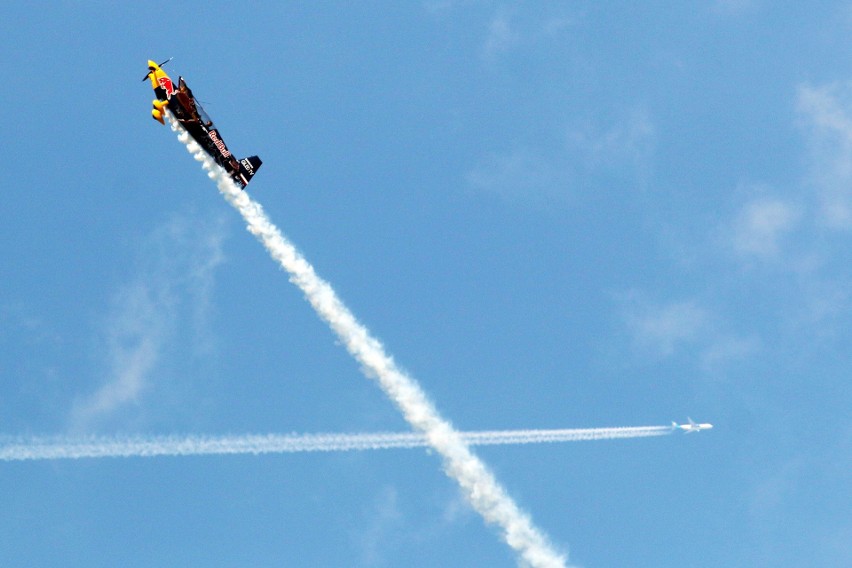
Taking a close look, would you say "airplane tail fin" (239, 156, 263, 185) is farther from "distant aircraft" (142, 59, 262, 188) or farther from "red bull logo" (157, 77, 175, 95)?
"red bull logo" (157, 77, 175, 95)

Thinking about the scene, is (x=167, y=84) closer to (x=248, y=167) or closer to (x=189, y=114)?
(x=189, y=114)

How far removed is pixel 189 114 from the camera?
11806 centimetres

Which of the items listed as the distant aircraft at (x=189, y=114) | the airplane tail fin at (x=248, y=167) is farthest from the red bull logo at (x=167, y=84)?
the airplane tail fin at (x=248, y=167)

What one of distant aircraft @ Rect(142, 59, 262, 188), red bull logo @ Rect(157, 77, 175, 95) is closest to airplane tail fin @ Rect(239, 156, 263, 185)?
distant aircraft @ Rect(142, 59, 262, 188)

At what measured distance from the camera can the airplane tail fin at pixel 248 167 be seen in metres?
122

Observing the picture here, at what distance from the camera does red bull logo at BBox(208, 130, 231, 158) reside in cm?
11956

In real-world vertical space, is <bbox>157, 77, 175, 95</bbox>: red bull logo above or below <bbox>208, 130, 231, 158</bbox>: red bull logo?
above

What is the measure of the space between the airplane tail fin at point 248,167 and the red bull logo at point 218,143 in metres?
2.31

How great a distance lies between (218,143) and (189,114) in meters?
4.27

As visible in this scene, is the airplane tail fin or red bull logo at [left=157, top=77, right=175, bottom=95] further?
the airplane tail fin

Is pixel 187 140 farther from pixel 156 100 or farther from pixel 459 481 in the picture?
pixel 459 481

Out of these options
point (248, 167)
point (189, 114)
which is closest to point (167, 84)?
point (189, 114)

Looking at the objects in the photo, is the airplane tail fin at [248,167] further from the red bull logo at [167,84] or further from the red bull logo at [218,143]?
the red bull logo at [167,84]

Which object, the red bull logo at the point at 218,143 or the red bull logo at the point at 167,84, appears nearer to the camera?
the red bull logo at the point at 167,84
